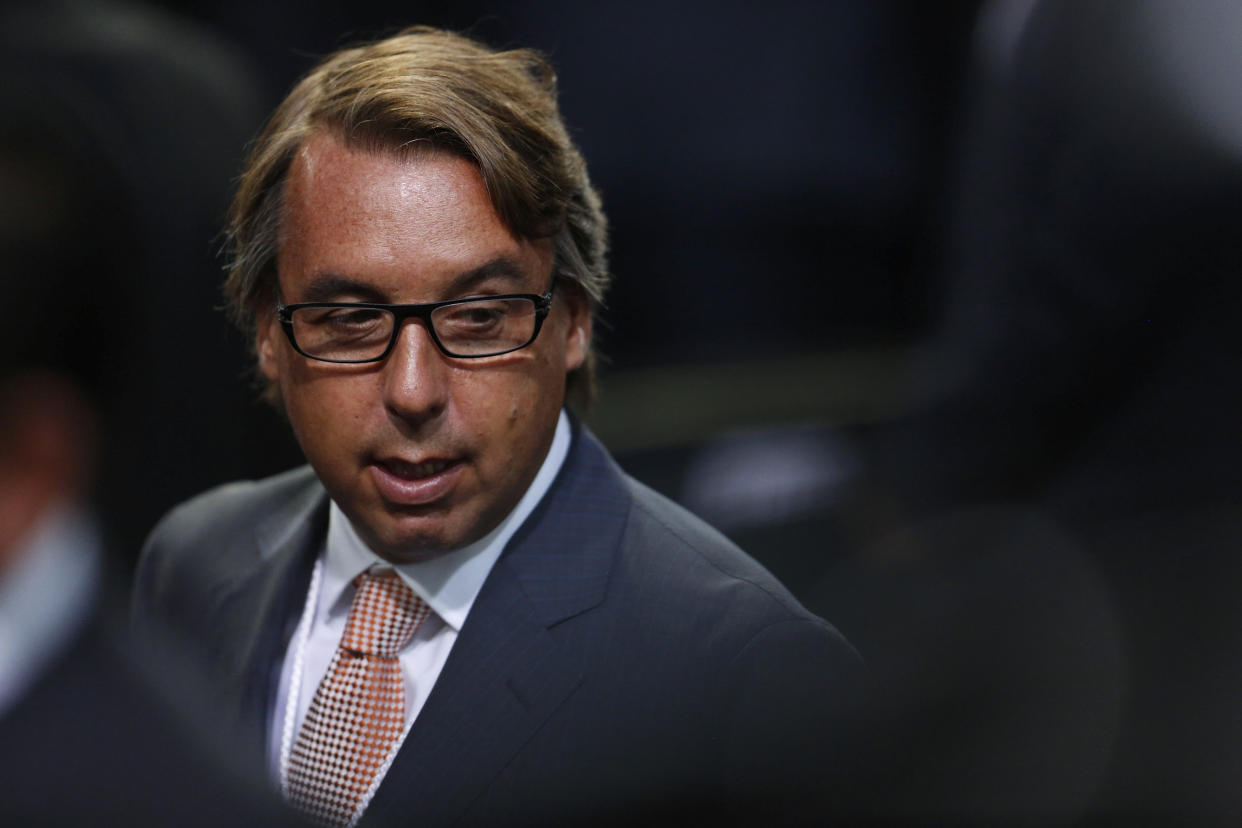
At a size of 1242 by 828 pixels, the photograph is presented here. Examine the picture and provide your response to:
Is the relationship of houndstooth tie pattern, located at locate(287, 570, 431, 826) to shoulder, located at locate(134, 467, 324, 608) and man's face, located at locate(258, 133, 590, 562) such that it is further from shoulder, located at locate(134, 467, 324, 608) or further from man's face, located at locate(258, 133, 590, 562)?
shoulder, located at locate(134, 467, 324, 608)

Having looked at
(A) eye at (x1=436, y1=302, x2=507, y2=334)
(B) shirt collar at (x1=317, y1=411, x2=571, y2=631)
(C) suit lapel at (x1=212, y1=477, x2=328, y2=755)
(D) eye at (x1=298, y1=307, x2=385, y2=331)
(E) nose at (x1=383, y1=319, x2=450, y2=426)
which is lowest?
(C) suit lapel at (x1=212, y1=477, x2=328, y2=755)

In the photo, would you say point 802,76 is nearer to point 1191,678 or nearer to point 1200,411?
point 1200,411

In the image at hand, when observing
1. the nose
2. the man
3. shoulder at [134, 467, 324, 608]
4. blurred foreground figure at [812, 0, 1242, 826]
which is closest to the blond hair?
the man

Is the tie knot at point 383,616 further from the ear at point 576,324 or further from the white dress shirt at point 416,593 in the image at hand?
the ear at point 576,324

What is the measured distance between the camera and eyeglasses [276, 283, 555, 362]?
37.0 inches

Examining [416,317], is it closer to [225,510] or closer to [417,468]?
[417,468]

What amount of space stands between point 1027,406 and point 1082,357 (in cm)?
7

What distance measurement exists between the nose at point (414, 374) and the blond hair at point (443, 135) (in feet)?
0.36

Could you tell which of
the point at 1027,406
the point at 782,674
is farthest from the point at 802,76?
the point at 782,674

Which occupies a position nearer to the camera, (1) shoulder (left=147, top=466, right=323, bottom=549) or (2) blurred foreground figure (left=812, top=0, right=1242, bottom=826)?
(2) blurred foreground figure (left=812, top=0, right=1242, bottom=826)

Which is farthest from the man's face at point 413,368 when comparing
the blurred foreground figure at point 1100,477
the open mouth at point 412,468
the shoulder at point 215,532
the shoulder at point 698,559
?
the blurred foreground figure at point 1100,477

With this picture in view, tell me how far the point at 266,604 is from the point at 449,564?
215 mm

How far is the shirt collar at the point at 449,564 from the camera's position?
1056mm

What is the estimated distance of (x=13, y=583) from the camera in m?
0.80
